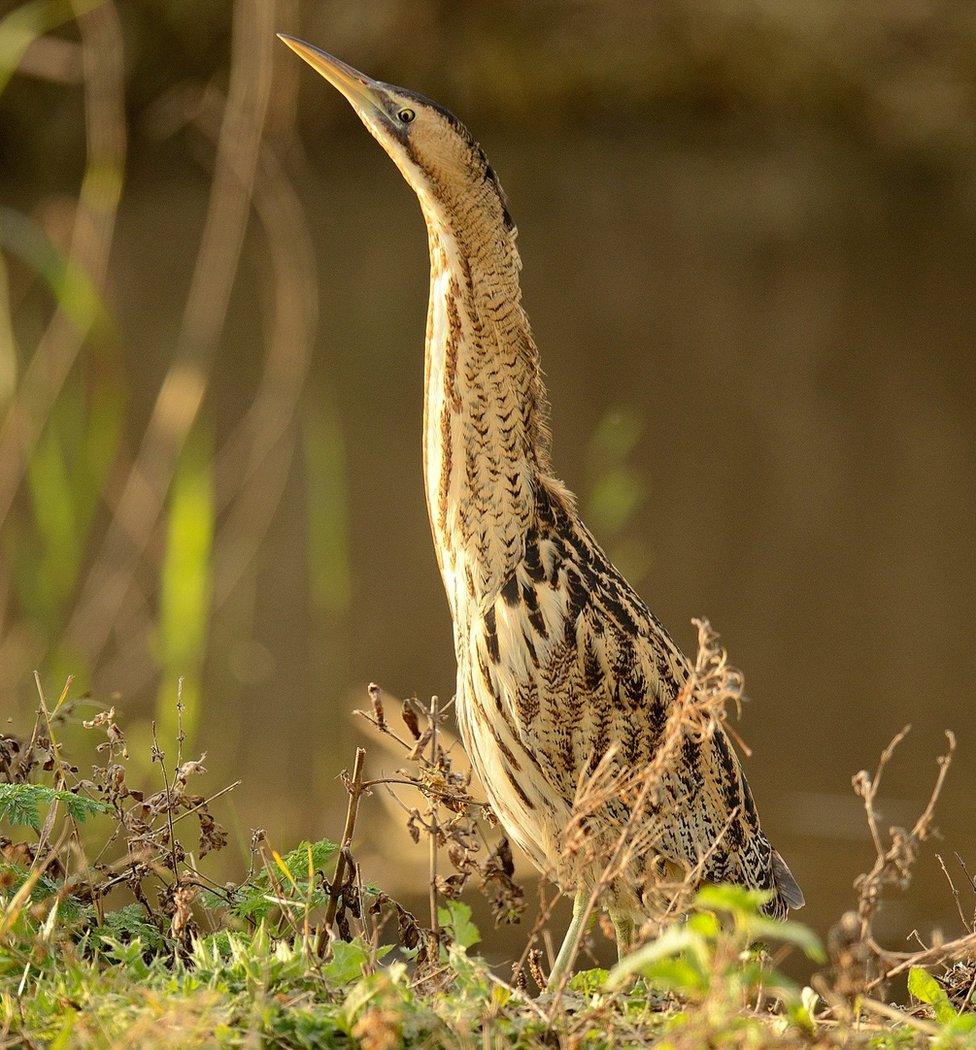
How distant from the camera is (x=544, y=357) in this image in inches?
400

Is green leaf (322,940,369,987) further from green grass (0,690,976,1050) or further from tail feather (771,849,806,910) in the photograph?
tail feather (771,849,806,910)

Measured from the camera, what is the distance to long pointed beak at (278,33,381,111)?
281 centimetres

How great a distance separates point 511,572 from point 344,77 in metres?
0.81

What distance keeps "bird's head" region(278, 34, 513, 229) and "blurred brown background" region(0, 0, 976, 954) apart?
0.63ft

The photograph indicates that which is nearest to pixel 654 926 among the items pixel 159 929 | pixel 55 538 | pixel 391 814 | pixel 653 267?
pixel 159 929

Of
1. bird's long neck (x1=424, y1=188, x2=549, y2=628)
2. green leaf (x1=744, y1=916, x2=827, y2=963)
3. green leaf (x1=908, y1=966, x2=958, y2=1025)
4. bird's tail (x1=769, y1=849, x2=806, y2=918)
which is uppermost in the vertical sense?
bird's long neck (x1=424, y1=188, x2=549, y2=628)

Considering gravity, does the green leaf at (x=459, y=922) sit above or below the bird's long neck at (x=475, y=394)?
below

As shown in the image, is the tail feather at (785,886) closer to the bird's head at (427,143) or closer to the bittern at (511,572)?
the bittern at (511,572)

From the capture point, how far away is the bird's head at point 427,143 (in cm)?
277

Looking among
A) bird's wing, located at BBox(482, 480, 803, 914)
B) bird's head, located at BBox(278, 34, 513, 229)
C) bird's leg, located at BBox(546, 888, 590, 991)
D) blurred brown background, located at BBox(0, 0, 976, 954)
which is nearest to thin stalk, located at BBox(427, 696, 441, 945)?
bird's leg, located at BBox(546, 888, 590, 991)

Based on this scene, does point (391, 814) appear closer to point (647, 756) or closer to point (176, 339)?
point (647, 756)

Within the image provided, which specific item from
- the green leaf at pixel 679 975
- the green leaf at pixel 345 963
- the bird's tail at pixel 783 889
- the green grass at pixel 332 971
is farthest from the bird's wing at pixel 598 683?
the green leaf at pixel 679 975

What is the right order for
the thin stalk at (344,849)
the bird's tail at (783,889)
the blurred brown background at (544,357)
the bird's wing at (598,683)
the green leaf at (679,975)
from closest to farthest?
the green leaf at (679,975) → the thin stalk at (344,849) → the bird's wing at (598,683) → the bird's tail at (783,889) → the blurred brown background at (544,357)

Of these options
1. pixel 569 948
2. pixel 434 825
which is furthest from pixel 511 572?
pixel 569 948
